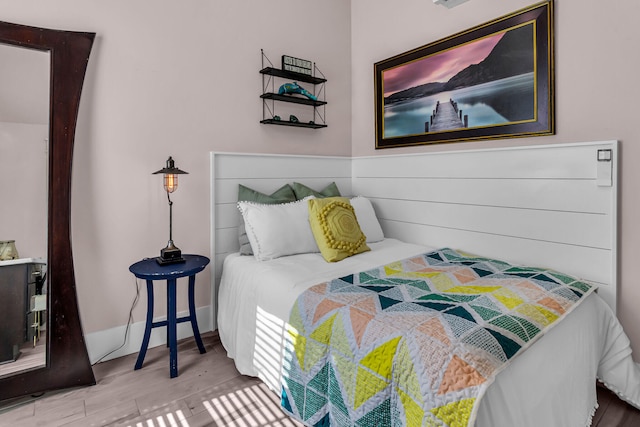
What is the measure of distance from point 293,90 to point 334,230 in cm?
119

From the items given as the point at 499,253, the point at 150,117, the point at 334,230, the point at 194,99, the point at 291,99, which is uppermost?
the point at 291,99

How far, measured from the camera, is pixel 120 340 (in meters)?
2.22

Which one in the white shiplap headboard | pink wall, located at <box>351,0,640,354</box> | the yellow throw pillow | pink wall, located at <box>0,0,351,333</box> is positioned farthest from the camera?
the yellow throw pillow

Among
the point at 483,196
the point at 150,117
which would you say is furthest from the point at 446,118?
the point at 150,117

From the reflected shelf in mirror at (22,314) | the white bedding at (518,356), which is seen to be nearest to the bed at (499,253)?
the white bedding at (518,356)

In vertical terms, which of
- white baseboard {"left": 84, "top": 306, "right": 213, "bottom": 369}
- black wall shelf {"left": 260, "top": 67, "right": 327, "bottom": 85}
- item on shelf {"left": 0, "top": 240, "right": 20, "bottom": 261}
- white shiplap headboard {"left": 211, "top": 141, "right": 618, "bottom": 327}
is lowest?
white baseboard {"left": 84, "top": 306, "right": 213, "bottom": 369}

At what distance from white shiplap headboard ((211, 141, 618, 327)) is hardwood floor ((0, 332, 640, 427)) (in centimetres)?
54

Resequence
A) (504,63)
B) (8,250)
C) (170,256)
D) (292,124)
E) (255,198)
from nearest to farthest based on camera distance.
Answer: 1. (8,250)
2. (170,256)
3. (504,63)
4. (255,198)
5. (292,124)

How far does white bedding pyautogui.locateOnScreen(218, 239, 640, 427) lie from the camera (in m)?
1.17

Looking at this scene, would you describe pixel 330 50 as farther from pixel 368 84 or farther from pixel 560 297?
pixel 560 297

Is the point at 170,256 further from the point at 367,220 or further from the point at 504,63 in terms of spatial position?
the point at 504,63

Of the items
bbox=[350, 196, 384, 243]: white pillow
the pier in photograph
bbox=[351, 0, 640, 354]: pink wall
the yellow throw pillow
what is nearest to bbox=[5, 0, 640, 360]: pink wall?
bbox=[351, 0, 640, 354]: pink wall

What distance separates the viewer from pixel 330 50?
3.12 meters

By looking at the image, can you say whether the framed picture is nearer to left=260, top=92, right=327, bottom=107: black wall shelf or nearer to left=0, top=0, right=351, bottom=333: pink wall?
left=260, top=92, right=327, bottom=107: black wall shelf
